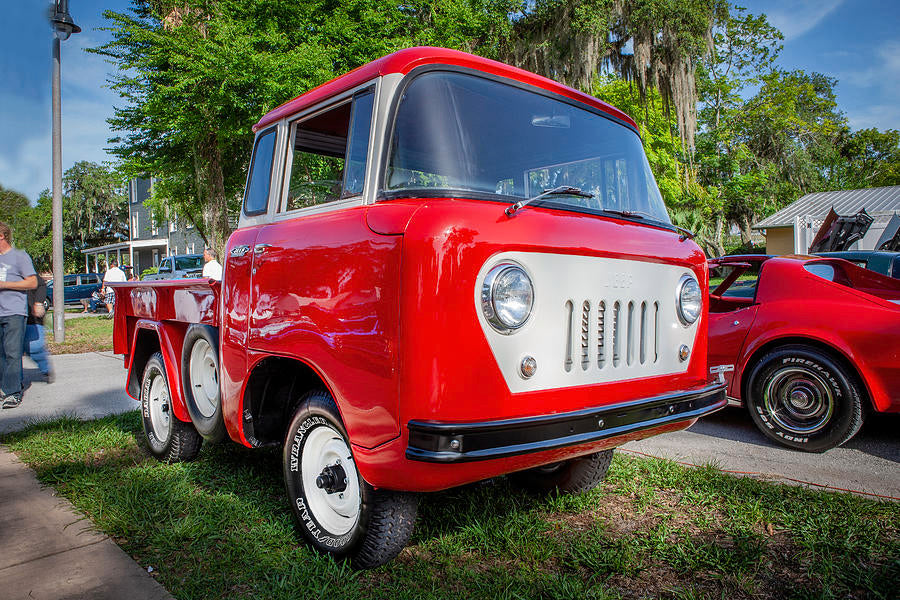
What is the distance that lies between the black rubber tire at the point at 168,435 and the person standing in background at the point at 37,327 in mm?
3022

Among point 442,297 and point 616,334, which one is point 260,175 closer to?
point 442,297

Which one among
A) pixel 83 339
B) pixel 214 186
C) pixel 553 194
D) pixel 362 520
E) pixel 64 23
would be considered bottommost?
pixel 83 339

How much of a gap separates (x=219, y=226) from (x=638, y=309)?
17610 millimetres

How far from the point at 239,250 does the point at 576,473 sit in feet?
7.54

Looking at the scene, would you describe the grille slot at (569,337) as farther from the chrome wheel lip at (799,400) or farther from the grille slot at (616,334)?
the chrome wheel lip at (799,400)

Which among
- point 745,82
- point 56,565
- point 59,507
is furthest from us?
point 745,82

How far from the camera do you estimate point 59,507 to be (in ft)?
12.1

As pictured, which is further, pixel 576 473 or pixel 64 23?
pixel 64 23

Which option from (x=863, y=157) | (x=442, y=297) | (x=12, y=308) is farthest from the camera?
→ (x=863, y=157)

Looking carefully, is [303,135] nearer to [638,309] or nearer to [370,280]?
[370,280]

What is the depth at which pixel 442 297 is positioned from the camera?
7.06 feet

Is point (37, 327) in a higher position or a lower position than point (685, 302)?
lower

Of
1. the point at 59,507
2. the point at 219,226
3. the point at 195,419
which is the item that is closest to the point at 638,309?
the point at 195,419

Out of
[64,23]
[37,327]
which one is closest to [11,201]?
[37,327]
